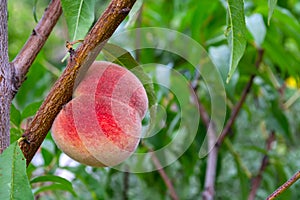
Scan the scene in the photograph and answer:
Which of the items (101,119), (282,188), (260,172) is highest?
(101,119)

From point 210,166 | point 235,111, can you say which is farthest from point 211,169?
point 235,111

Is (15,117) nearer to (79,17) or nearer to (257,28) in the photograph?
(79,17)

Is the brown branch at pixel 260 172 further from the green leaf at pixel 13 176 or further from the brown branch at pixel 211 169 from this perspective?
the green leaf at pixel 13 176

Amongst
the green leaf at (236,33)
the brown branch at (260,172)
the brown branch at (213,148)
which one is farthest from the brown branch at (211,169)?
the green leaf at (236,33)

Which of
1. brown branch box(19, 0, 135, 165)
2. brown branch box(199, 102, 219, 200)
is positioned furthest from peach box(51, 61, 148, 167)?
brown branch box(199, 102, 219, 200)

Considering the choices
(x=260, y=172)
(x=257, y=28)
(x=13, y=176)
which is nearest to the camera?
(x=13, y=176)

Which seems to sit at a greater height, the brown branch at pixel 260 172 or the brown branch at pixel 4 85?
the brown branch at pixel 4 85
